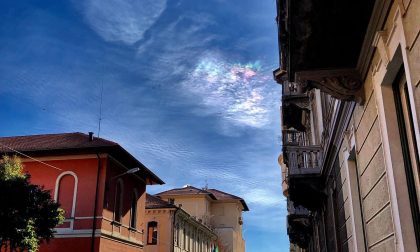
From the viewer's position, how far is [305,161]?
13.7 meters

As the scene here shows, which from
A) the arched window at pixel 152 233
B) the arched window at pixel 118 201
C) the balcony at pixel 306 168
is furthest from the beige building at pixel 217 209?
the balcony at pixel 306 168

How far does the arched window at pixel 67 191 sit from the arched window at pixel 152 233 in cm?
1639

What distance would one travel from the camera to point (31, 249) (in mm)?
17719

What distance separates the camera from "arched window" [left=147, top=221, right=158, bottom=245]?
39.4 meters

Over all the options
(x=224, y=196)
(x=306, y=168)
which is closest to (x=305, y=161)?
(x=306, y=168)

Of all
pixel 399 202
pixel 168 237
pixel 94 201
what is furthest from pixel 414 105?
pixel 168 237

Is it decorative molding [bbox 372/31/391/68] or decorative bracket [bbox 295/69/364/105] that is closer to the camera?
decorative molding [bbox 372/31/391/68]

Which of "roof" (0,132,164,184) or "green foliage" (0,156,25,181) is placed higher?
"roof" (0,132,164,184)

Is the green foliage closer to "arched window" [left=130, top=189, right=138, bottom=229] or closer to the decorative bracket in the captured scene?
"arched window" [left=130, top=189, right=138, bottom=229]

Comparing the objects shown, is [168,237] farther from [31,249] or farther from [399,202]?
[399,202]

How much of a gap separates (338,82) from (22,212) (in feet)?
49.0

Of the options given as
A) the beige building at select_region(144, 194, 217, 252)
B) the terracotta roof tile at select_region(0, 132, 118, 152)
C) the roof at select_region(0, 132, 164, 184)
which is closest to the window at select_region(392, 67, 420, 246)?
the roof at select_region(0, 132, 164, 184)

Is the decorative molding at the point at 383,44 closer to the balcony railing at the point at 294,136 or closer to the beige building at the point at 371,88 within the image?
the beige building at the point at 371,88

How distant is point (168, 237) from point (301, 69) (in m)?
34.5
